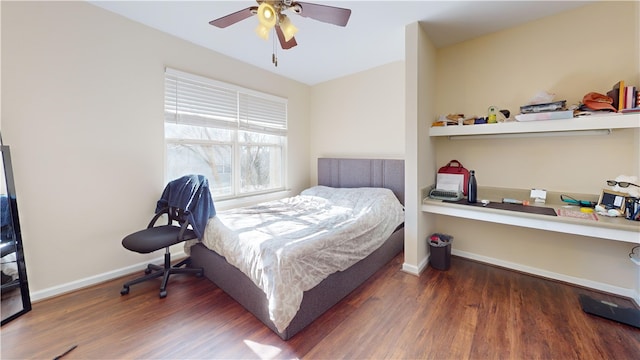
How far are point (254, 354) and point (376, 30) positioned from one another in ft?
10.1

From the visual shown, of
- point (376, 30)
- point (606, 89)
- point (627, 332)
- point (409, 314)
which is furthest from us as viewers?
point (376, 30)

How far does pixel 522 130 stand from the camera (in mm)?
2248

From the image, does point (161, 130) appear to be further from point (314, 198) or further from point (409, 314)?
point (409, 314)

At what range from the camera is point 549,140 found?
2.43m

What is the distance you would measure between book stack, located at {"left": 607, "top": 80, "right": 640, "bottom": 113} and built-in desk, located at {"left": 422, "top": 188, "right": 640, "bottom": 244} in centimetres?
79

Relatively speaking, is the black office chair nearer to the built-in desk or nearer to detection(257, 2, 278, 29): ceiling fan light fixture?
detection(257, 2, 278, 29): ceiling fan light fixture

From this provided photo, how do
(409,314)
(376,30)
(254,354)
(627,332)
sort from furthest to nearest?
(376,30) → (409,314) → (627,332) → (254,354)

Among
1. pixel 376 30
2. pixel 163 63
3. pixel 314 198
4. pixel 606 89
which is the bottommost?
pixel 314 198

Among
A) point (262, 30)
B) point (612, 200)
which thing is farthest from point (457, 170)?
point (262, 30)

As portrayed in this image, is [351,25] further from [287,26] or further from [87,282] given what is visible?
[87,282]

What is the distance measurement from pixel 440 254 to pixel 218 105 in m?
3.19

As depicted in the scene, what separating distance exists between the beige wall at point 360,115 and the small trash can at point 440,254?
128 centimetres

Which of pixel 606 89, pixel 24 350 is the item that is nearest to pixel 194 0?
pixel 24 350

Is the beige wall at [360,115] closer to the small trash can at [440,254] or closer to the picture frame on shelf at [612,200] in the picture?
the small trash can at [440,254]
